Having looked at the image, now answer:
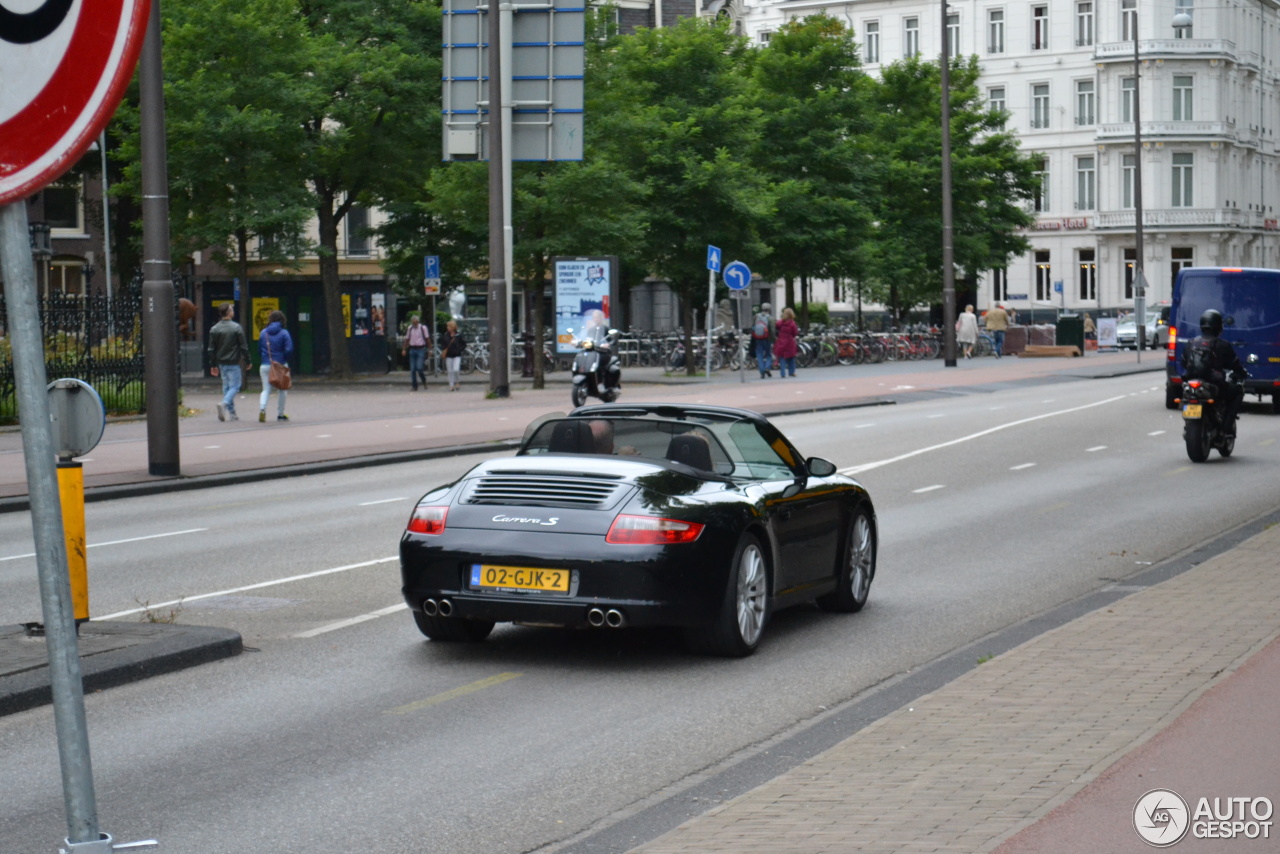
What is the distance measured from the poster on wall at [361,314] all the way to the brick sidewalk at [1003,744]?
1793 inches

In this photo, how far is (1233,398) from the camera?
2094cm

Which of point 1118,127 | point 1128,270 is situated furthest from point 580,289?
point 1118,127

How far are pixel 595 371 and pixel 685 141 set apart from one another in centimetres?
1924

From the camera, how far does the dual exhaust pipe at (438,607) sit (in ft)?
28.3

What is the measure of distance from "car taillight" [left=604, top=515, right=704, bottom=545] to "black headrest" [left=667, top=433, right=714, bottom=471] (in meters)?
0.75

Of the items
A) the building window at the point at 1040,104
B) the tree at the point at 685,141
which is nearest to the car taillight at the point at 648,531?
the tree at the point at 685,141

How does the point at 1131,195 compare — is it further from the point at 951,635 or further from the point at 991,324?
the point at 951,635

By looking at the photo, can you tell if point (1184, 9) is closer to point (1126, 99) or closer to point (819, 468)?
point (1126, 99)

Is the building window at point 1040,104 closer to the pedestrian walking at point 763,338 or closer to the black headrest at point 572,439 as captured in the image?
the pedestrian walking at point 763,338

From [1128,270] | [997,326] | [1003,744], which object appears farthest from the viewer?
[1128,270]

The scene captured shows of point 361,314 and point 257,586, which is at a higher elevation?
point 361,314

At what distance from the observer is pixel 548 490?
8.68 metres

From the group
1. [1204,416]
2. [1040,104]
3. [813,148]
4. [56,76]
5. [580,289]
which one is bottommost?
[1204,416]

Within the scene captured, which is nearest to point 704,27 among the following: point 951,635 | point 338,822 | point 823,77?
point 823,77
